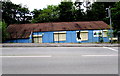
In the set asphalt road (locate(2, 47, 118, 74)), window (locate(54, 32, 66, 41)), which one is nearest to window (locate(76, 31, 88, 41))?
window (locate(54, 32, 66, 41))

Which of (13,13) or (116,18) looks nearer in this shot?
(116,18)

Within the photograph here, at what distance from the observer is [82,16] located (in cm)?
4500

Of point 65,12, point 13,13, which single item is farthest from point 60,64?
point 13,13

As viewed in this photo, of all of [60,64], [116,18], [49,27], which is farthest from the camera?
[49,27]

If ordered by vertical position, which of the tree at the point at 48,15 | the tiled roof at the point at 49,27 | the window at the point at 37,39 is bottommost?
the window at the point at 37,39

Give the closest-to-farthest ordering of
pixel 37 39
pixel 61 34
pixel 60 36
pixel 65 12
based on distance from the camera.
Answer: pixel 37 39, pixel 60 36, pixel 61 34, pixel 65 12

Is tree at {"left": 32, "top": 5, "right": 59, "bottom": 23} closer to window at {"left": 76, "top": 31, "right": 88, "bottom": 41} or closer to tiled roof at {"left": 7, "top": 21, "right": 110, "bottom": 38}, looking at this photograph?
tiled roof at {"left": 7, "top": 21, "right": 110, "bottom": 38}

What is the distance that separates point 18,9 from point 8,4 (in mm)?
3269

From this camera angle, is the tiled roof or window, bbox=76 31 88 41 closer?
window, bbox=76 31 88 41

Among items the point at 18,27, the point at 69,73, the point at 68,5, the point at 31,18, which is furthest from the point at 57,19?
the point at 69,73

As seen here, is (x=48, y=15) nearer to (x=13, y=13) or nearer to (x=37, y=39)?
(x=13, y=13)

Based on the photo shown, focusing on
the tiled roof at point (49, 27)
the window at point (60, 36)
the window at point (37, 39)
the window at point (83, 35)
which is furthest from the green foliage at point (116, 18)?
the window at point (37, 39)

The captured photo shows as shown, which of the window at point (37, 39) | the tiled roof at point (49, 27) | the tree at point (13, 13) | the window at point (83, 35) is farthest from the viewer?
the tree at point (13, 13)

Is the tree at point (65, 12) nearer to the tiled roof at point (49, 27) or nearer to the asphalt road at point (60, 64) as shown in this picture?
the tiled roof at point (49, 27)
